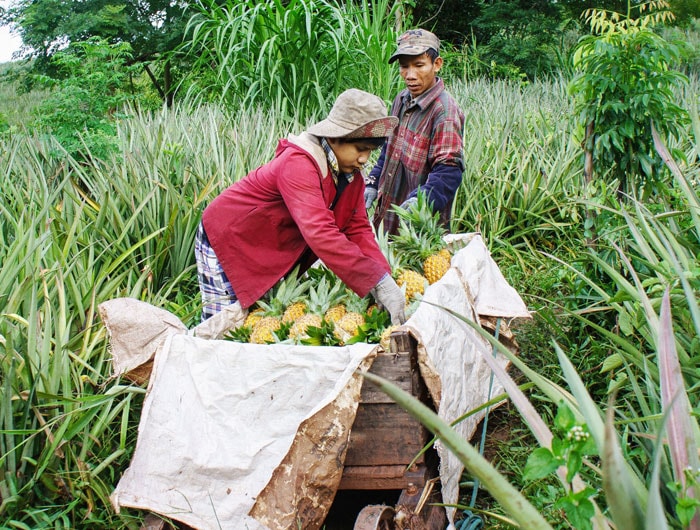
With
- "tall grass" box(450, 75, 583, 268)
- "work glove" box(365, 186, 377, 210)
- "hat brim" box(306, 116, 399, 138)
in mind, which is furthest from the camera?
"tall grass" box(450, 75, 583, 268)

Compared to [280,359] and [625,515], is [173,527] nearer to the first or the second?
[280,359]

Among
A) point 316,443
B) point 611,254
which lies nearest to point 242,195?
point 316,443

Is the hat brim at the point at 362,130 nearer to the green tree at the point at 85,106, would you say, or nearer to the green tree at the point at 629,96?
the green tree at the point at 629,96

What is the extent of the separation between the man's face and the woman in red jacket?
1182 millimetres

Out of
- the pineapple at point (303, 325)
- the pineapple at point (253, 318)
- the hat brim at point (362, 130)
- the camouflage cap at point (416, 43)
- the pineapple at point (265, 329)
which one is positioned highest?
the camouflage cap at point (416, 43)

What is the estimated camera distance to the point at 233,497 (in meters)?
2.22

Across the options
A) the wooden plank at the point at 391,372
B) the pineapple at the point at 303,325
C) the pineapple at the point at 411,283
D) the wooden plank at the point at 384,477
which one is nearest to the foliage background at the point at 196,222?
the wooden plank at the point at 384,477

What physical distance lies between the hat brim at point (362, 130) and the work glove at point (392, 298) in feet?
1.96

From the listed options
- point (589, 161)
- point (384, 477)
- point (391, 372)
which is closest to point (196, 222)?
point (391, 372)

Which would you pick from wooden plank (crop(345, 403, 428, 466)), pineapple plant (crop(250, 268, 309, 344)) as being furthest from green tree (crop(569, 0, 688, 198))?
wooden plank (crop(345, 403, 428, 466))

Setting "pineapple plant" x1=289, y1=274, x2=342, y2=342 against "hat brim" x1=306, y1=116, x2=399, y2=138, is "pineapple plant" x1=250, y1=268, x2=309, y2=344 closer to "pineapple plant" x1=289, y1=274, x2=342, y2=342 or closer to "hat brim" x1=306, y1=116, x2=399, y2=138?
"pineapple plant" x1=289, y1=274, x2=342, y2=342

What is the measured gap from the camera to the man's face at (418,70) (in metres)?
3.94

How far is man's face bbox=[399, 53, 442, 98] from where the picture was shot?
155 inches

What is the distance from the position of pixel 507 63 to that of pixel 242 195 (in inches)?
410
